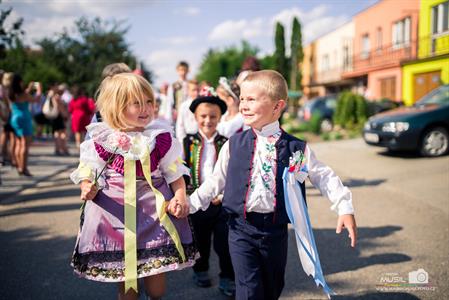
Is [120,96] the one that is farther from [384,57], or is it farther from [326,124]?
[384,57]

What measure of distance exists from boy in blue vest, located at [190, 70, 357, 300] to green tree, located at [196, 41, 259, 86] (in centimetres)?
6707

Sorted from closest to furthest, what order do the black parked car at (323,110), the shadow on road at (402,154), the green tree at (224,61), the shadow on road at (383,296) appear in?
the shadow on road at (383,296), the shadow on road at (402,154), the black parked car at (323,110), the green tree at (224,61)

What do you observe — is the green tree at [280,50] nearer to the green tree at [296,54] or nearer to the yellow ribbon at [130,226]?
the green tree at [296,54]

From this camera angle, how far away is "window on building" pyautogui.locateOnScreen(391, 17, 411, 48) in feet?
66.2

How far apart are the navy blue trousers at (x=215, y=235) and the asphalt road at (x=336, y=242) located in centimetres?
21

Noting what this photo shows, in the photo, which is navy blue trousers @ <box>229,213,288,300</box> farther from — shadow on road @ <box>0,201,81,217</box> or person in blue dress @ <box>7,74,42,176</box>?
person in blue dress @ <box>7,74,42,176</box>

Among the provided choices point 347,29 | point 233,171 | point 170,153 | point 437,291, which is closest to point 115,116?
point 170,153

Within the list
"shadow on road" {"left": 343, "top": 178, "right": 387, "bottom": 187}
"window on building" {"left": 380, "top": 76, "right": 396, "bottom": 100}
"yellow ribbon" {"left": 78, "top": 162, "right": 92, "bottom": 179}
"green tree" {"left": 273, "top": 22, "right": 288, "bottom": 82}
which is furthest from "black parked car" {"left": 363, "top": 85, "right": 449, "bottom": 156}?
"green tree" {"left": 273, "top": 22, "right": 288, "bottom": 82}

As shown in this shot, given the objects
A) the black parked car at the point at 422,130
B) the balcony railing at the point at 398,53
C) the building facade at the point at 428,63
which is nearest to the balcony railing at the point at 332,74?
the balcony railing at the point at 398,53

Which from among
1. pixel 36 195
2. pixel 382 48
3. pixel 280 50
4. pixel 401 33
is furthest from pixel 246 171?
pixel 280 50

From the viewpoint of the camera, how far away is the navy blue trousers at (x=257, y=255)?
7.98 feet

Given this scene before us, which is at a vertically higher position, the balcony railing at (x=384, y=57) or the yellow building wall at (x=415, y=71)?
the balcony railing at (x=384, y=57)

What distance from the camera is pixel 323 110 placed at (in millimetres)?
17953

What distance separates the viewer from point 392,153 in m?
10.0
